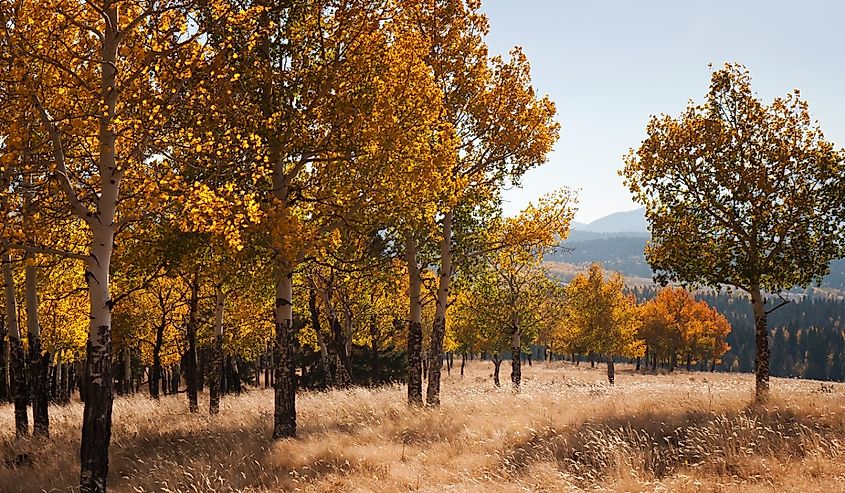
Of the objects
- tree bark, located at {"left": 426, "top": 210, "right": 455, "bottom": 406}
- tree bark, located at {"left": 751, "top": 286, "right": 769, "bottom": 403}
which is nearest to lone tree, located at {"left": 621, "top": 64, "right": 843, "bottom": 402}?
tree bark, located at {"left": 751, "top": 286, "right": 769, "bottom": 403}

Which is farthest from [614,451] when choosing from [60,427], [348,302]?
[348,302]

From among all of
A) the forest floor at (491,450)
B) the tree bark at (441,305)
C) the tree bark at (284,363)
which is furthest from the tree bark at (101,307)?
the tree bark at (441,305)

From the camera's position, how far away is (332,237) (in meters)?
11.5

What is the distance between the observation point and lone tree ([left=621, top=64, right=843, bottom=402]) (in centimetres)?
1450

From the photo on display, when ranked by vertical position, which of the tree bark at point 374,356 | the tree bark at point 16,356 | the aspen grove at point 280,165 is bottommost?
the tree bark at point 374,356

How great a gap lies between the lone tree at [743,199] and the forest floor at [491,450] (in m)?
3.32

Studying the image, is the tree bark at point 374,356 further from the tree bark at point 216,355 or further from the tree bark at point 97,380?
the tree bark at point 97,380

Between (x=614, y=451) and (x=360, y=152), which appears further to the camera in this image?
(x=360, y=152)

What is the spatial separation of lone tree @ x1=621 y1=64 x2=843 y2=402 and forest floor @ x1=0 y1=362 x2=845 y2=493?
3.32 metres

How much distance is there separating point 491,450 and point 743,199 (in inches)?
384

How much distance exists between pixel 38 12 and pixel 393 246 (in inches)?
412

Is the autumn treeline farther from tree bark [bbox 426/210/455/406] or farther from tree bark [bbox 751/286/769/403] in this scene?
tree bark [bbox 751/286/769/403]

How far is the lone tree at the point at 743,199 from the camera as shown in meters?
14.5

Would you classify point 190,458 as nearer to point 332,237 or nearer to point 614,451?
point 332,237
